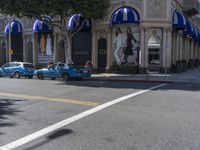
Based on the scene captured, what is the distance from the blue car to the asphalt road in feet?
50.8

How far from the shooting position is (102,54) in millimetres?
33125

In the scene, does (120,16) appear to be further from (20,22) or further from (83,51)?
(20,22)

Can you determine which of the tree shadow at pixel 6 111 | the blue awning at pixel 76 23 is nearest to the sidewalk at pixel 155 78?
the blue awning at pixel 76 23

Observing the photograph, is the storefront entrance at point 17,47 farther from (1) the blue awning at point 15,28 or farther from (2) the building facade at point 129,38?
(2) the building facade at point 129,38

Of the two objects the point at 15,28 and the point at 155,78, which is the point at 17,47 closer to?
the point at 15,28

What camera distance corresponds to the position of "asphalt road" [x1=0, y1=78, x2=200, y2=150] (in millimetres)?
6793

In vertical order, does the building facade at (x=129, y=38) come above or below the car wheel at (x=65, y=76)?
above

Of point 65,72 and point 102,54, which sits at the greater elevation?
point 102,54

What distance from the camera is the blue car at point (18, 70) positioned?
94.5ft

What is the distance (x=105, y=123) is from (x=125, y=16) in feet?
74.1

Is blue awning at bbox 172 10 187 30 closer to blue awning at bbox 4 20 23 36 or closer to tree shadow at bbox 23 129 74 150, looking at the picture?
blue awning at bbox 4 20 23 36

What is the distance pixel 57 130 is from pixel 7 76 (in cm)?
2366

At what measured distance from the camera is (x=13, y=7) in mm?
25719

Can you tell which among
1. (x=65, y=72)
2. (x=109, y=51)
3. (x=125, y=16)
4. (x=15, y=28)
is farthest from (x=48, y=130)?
(x=15, y=28)
